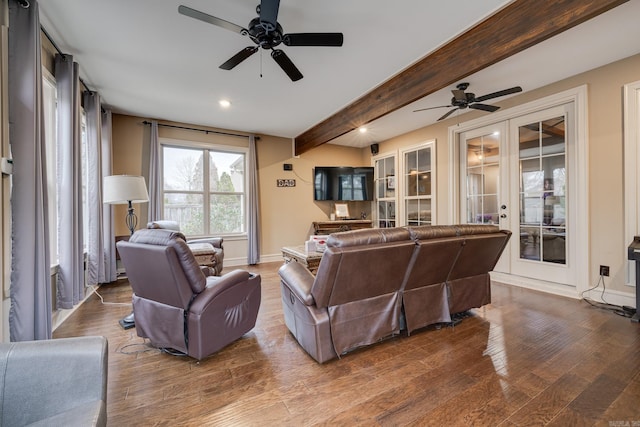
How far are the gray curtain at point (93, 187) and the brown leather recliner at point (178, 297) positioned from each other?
6.38ft

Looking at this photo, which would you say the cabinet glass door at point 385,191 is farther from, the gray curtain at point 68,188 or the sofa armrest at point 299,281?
the gray curtain at point 68,188

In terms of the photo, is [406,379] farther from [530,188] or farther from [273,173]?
[273,173]

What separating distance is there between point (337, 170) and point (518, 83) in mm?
3506

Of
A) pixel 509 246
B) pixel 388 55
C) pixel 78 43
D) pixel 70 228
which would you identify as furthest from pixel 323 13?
pixel 509 246

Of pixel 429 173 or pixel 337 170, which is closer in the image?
pixel 429 173

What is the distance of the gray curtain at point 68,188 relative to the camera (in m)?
2.55

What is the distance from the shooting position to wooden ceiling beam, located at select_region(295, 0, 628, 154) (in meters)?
1.87

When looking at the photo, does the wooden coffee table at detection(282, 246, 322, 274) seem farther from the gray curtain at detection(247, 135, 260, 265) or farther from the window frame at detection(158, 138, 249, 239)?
the window frame at detection(158, 138, 249, 239)

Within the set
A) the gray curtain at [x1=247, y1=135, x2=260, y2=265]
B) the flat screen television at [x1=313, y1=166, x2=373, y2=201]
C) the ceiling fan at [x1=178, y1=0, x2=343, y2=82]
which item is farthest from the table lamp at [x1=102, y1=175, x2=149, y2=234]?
the flat screen television at [x1=313, y1=166, x2=373, y2=201]

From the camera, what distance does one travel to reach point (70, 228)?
2.60m

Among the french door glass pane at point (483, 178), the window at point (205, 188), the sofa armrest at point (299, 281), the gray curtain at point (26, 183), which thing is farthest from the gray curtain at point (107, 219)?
the french door glass pane at point (483, 178)

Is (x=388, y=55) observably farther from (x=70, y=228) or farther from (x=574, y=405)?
(x=70, y=228)

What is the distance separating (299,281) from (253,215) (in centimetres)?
348

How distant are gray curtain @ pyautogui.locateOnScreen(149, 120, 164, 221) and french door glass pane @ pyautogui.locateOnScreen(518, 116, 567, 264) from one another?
224 inches
